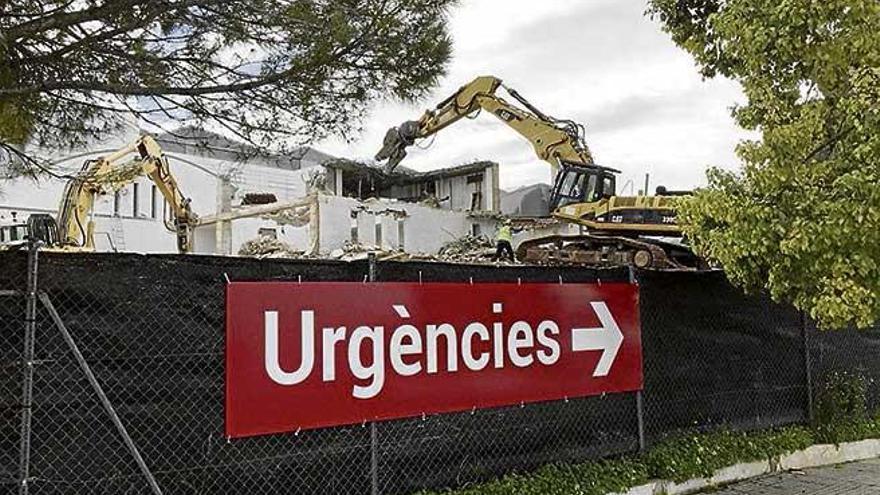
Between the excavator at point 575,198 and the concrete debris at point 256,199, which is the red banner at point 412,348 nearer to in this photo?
the excavator at point 575,198

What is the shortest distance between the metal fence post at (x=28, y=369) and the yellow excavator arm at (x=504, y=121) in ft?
52.2

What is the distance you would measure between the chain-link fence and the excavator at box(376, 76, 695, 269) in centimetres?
568

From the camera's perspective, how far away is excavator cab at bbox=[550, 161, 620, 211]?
1723 cm

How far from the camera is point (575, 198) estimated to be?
17.2 metres

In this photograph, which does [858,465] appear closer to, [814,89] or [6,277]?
[814,89]

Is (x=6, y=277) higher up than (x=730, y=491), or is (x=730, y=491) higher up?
(x=6, y=277)

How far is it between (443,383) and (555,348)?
1.10m

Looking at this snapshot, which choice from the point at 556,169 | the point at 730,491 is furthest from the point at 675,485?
the point at 556,169

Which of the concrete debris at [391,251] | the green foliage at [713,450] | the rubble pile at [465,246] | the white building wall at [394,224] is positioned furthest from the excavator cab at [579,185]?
the green foliage at [713,450]

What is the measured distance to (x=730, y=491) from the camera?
22.7 feet

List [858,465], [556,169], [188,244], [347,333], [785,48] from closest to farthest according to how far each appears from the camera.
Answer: [347,333], [785,48], [858,465], [188,244], [556,169]

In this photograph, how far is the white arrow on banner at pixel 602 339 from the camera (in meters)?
6.45

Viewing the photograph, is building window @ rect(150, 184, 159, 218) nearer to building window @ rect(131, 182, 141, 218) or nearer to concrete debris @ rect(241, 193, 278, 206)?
building window @ rect(131, 182, 141, 218)

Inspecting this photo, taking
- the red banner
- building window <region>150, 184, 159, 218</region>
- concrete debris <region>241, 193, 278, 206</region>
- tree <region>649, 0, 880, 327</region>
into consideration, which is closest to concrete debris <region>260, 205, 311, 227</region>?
concrete debris <region>241, 193, 278, 206</region>
